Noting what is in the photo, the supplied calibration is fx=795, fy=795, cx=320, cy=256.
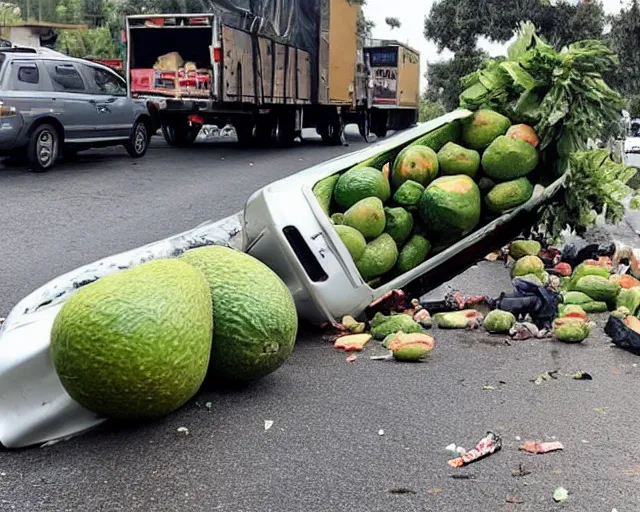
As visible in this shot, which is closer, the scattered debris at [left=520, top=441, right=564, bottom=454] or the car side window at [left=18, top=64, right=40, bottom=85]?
the scattered debris at [left=520, top=441, right=564, bottom=454]

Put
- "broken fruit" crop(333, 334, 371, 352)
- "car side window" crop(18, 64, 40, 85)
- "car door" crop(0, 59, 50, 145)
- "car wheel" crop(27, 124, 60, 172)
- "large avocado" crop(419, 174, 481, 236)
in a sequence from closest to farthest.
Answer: "broken fruit" crop(333, 334, 371, 352) < "large avocado" crop(419, 174, 481, 236) < "car door" crop(0, 59, 50, 145) < "car side window" crop(18, 64, 40, 85) < "car wheel" crop(27, 124, 60, 172)

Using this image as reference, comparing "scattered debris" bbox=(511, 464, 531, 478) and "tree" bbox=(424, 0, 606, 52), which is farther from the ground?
"tree" bbox=(424, 0, 606, 52)

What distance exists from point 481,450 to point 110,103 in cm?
1277

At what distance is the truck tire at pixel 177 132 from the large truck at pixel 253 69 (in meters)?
0.02

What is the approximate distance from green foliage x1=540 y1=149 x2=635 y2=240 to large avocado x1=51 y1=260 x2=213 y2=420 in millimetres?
3422

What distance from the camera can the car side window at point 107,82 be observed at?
568 inches

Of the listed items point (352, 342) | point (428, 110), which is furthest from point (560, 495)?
point (428, 110)

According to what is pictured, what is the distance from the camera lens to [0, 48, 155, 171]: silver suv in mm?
12352

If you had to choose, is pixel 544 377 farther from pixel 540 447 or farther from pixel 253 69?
pixel 253 69

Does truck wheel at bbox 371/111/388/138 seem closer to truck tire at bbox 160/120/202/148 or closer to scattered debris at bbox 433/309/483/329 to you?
truck tire at bbox 160/120/202/148

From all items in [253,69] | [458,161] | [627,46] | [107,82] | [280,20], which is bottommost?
[458,161]

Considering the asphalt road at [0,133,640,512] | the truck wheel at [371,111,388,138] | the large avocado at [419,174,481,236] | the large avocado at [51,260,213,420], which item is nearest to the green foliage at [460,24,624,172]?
the large avocado at [419,174,481,236]

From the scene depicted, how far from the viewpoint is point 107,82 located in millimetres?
14844

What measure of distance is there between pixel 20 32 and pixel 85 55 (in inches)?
178
